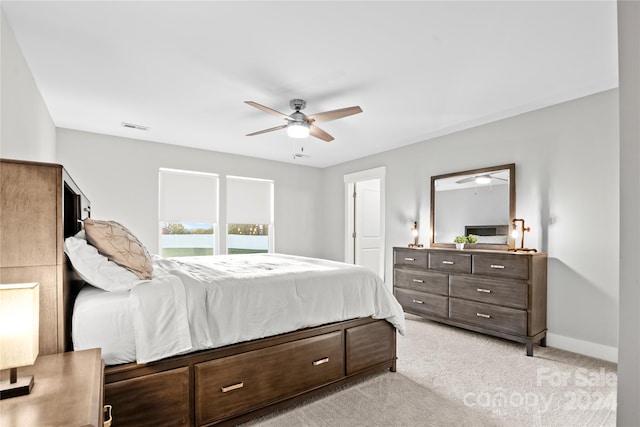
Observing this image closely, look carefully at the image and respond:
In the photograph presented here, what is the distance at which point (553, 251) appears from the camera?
3.51 metres

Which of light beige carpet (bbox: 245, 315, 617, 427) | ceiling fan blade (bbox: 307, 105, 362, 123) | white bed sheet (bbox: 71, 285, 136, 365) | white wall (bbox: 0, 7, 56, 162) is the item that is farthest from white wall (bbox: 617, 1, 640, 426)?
white wall (bbox: 0, 7, 56, 162)

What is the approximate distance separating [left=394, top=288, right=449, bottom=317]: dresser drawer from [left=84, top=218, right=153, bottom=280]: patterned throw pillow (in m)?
3.31

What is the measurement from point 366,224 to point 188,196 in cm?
327

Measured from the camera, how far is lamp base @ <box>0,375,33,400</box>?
3.49 feet

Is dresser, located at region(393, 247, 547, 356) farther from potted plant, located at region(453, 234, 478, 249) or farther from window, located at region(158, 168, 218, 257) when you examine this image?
window, located at region(158, 168, 218, 257)

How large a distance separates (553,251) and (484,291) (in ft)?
2.67

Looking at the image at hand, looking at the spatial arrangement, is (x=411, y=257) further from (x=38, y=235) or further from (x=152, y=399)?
(x=38, y=235)

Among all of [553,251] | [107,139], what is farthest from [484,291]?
[107,139]

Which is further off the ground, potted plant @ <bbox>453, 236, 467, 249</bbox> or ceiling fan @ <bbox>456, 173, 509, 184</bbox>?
ceiling fan @ <bbox>456, 173, 509, 184</bbox>

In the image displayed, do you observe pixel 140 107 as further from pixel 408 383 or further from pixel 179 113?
pixel 408 383

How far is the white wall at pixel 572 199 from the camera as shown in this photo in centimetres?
314

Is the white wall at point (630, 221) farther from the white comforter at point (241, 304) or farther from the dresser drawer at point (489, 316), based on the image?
the dresser drawer at point (489, 316)

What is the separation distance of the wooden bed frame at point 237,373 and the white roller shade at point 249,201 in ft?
10.8

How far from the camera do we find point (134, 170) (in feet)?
16.2
